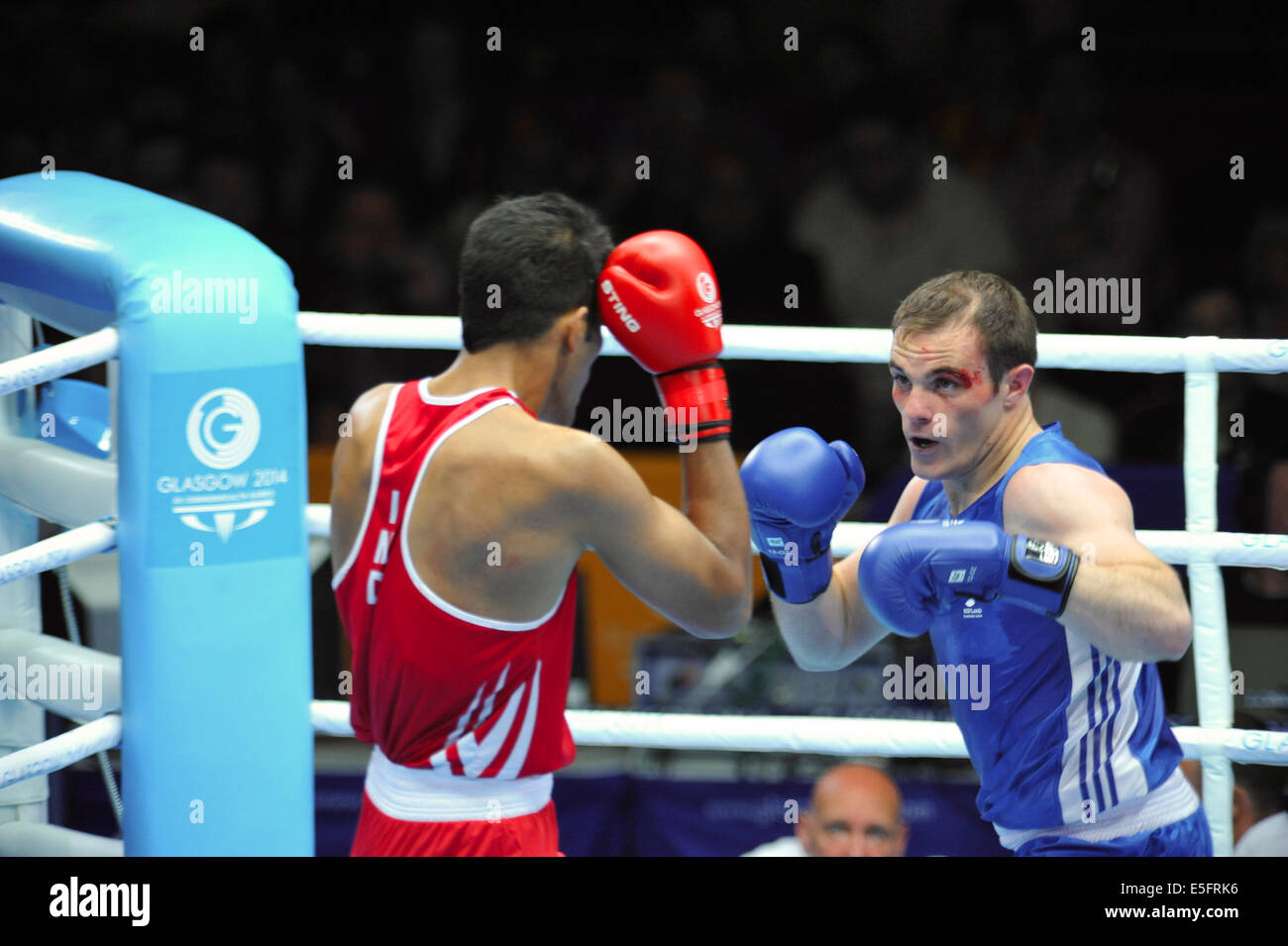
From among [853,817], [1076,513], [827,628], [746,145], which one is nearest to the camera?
[1076,513]

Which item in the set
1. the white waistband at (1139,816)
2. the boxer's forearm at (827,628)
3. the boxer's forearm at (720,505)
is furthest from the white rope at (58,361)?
the white waistband at (1139,816)

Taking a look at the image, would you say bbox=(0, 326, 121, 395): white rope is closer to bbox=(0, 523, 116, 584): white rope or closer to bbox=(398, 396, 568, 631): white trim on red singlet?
bbox=(0, 523, 116, 584): white rope

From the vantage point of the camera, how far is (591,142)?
5570mm

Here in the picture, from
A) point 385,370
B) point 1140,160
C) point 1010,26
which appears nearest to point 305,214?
point 385,370

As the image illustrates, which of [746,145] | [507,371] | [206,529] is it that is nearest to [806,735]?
[507,371]

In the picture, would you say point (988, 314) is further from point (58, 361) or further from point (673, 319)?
point (58, 361)

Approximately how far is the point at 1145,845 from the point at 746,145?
3769 mm

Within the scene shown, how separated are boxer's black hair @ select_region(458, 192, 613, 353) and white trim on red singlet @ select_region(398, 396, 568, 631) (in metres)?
0.10

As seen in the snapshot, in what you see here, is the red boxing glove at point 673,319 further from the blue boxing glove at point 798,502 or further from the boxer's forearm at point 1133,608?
the boxer's forearm at point 1133,608

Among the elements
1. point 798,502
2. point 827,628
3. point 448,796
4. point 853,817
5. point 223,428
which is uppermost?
point 223,428

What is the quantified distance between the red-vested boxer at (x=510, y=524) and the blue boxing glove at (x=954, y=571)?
20 centimetres

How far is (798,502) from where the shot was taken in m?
2.18

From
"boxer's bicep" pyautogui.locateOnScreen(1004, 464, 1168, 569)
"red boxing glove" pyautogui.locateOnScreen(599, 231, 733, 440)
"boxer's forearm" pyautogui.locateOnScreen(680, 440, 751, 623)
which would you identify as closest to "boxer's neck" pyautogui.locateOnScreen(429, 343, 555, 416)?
"red boxing glove" pyautogui.locateOnScreen(599, 231, 733, 440)
